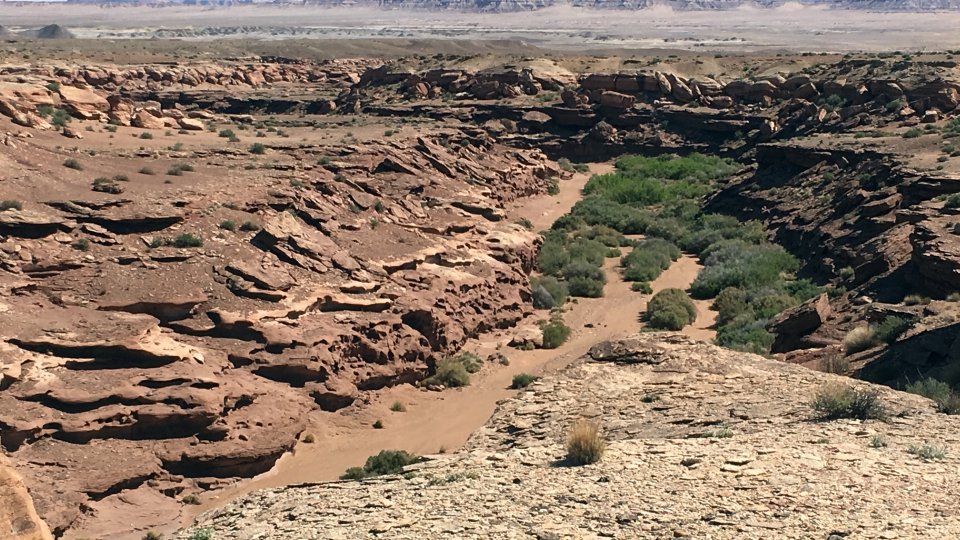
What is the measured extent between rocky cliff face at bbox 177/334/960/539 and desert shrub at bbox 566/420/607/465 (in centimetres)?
19

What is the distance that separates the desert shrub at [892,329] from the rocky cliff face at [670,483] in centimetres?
470

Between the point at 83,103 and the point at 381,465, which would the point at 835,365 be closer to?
the point at 381,465

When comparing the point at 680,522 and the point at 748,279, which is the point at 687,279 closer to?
the point at 748,279

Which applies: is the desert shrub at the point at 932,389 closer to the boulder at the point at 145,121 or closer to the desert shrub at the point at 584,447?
the desert shrub at the point at 584,447

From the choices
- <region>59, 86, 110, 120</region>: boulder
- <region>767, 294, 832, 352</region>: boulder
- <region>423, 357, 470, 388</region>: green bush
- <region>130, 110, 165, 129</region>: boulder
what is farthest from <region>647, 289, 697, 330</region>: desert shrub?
<region>59, 86, 110, 120</region>: boulder

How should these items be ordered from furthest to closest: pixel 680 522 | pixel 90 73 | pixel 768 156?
pixel 90 73 → pixel 768 156 → pixel 680 522

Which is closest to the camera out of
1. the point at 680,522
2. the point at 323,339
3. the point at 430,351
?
the point at 680,522

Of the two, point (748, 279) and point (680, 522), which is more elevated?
point (680, 522)

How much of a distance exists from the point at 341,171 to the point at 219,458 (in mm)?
16337

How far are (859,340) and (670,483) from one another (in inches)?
464

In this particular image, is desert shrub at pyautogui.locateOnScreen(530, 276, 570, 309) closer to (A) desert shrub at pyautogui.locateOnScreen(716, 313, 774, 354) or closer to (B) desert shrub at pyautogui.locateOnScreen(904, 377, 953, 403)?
(A) desert shrub at pyautogui.locateOnScreen(716, 313, 774, 354)

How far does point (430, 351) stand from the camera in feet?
86.1

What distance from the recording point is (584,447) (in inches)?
572

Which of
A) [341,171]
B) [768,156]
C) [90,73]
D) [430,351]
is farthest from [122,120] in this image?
[90,73]
